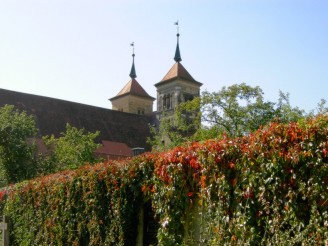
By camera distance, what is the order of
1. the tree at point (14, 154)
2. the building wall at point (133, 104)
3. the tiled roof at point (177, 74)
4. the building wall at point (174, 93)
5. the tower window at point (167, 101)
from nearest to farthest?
the tree at point (14, 154) < the building wall at point (174, 93) < the tiled roof at point (177, 74) < the tower window at point (167, 101) < the building wall at point (133, 104)

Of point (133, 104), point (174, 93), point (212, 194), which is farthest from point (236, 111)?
point (133, 104)

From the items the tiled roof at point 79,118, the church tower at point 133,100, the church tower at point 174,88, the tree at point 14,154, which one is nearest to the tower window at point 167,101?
the church tower at point 174,88

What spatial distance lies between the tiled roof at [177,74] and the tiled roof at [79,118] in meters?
7.04

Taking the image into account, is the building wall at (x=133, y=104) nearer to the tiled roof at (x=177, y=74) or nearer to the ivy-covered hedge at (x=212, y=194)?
the tiled roof at (x=177, y=74)

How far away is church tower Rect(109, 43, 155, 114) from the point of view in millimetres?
68706

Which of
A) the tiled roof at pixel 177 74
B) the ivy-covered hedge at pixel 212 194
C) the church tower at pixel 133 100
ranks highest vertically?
the tiled roof at pixel 177 74

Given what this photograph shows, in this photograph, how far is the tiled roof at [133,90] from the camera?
6975cm

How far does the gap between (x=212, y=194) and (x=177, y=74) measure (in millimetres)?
56444

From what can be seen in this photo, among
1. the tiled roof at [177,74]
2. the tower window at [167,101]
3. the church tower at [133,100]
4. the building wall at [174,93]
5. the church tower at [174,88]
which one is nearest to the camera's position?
the building wall at [174,93]

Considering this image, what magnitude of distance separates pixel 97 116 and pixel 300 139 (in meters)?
49.0

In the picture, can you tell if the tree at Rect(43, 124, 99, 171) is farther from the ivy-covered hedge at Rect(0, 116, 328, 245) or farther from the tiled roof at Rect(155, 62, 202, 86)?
the tiled roof at Rect(155, 62, 202, 86)

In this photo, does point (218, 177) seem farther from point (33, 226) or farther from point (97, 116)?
point (97, 116)

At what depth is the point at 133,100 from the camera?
6894cm

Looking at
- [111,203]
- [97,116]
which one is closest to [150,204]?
[111,203]
